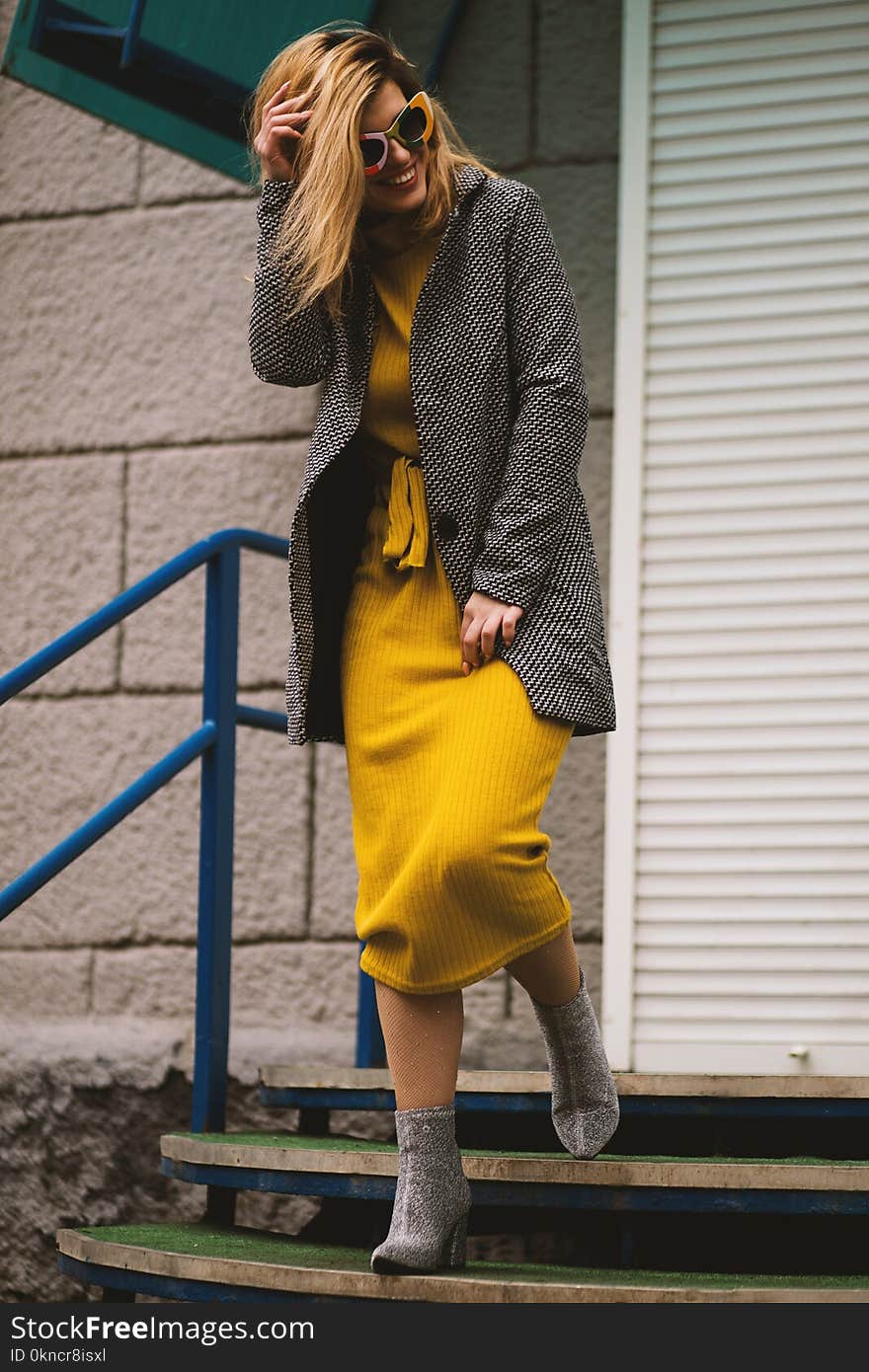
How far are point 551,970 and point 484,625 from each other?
0.51 meters

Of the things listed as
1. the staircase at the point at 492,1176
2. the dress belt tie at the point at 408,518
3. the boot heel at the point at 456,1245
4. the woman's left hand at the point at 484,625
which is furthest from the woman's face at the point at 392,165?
the boot heel at the point at 456,1245

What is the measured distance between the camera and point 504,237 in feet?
8.41

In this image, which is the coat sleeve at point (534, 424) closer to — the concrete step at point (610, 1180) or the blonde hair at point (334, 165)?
the blonde hair at point (334, 165)

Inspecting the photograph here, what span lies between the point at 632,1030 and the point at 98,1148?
1.42 metres

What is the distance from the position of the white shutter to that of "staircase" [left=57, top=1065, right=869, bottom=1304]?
2.94 ft

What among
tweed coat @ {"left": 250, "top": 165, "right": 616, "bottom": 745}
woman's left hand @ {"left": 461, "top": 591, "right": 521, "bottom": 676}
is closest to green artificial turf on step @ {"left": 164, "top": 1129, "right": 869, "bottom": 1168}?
tweed coat @ {"left": 250, "top": 165, "right": 616, "bottom": 745}

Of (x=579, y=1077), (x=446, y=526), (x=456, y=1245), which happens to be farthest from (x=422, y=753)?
(x=456, y=1245)

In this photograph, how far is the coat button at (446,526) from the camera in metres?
2.50

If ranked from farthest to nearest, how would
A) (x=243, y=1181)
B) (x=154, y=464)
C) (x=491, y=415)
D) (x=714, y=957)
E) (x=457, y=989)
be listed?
(x=154, y=464) < (x=714, y=957) < (x=243, y=1181) < (x=491, y=415) < (x=457, y=989)

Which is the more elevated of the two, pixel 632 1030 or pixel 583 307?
pixel 583 307

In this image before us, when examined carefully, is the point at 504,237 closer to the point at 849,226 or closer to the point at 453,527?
the point at 453,527

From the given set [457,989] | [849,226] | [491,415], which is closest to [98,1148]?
[457,989]

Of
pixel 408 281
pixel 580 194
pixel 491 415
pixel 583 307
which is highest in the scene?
pixel 580 194

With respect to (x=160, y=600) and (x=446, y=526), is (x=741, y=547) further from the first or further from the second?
(x=446, y=526)
